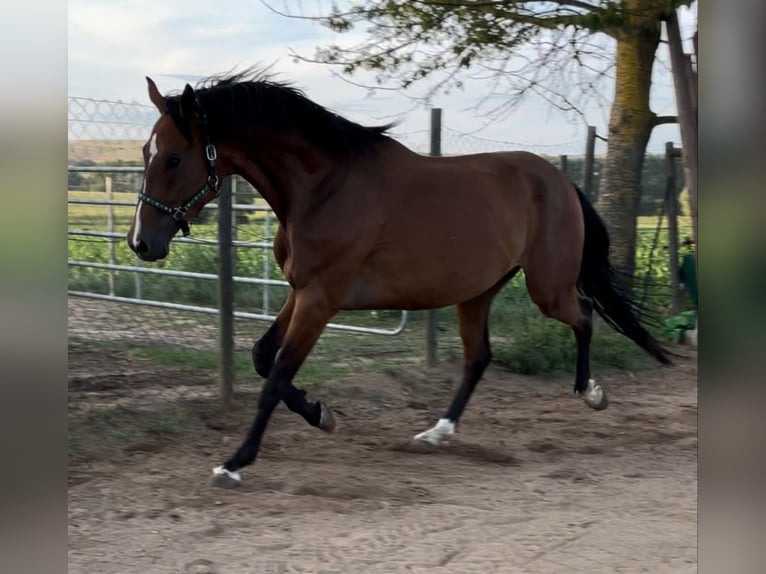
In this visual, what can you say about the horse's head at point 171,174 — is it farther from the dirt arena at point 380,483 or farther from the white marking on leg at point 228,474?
the dirt arena at point 380,483

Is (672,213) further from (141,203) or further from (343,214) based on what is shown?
(141,203)

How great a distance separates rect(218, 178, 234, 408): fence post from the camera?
479 cm

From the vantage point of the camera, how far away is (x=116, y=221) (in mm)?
7742

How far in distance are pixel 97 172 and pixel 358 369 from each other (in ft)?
10.5

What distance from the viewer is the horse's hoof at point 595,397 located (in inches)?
195

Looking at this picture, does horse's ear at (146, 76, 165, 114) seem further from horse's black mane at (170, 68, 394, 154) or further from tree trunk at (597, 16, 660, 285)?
tree trunk at (597, 16, 660, 285)

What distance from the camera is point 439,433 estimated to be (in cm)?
449

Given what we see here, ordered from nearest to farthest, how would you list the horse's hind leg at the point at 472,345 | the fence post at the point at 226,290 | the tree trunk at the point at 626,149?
the horse's hind leg at the point at 472,345 → the fence post at the point at 226,290 → the tree trunk at the point at 626,149

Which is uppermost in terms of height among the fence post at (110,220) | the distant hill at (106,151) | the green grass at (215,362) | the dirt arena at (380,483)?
the distant hill at (106,151)

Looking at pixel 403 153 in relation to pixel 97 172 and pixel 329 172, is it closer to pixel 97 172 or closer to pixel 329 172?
pixel 329 172

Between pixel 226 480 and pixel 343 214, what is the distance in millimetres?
1322

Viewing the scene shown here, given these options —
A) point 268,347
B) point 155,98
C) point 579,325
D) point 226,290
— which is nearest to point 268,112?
point 155,98

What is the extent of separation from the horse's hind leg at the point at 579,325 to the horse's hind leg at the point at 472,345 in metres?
0.29

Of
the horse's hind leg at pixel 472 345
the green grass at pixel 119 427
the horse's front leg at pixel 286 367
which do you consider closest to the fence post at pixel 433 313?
the horse's hind leg at pixel 472 345
